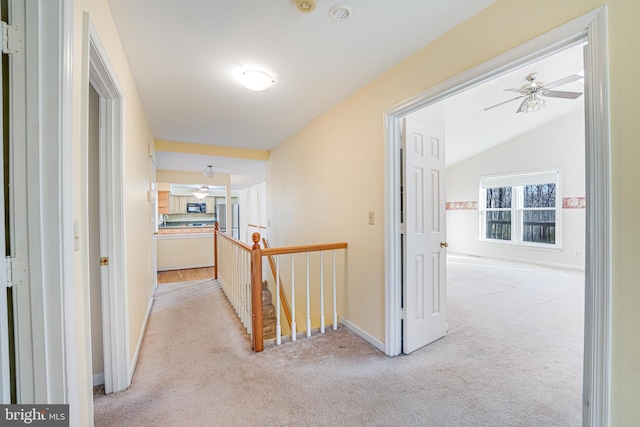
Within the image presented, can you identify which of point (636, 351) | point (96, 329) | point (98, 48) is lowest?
point (96, 329)

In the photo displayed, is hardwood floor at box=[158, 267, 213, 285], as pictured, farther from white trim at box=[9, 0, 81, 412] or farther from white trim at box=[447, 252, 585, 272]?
white trim at box=[447, 252, 585, 272]

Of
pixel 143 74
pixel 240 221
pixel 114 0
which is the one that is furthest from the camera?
pixel 240 221

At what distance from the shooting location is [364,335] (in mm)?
2475

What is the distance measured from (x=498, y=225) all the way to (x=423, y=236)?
6045mm

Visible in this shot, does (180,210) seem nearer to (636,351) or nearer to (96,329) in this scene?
(96,329)

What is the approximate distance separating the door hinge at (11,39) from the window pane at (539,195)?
8019mm

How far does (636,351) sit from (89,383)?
233 cm

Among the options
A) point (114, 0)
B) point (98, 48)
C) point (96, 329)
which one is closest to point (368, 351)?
point (96, 329)

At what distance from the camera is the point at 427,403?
5.46 ft

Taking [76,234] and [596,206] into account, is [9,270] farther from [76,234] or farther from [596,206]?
[596,206]

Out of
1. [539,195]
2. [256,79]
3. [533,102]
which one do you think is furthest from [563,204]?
[256,79]

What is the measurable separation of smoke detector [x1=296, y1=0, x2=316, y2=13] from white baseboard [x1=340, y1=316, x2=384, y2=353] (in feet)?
8.17

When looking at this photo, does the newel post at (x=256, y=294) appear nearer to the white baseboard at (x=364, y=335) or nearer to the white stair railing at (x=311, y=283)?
the white stair railing at (x=311, y=283)

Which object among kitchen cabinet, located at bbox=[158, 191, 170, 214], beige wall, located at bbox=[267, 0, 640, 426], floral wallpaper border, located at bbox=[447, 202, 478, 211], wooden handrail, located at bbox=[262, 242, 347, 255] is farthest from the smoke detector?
kitchen cabinet, located at bbox=[158, 191, 170, 214]
